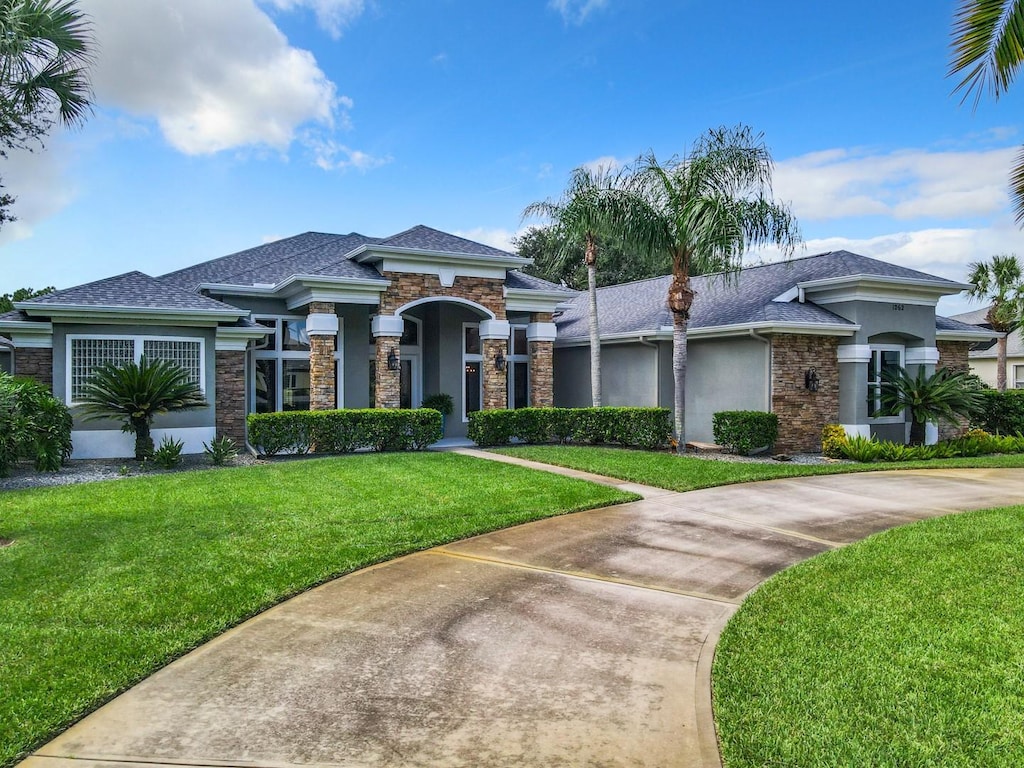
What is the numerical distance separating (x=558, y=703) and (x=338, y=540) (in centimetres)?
404

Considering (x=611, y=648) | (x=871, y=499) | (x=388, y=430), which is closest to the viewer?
(x=611, y=648)

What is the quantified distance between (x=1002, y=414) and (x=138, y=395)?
21.0 metres

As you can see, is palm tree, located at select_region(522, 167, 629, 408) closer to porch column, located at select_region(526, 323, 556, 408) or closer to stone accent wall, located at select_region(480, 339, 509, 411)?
porch column, located at select_region(526, 323, 556, 408)

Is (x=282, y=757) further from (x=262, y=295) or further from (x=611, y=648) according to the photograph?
(x=262, y=295)

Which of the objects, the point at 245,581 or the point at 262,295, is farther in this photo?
the point at 262,295

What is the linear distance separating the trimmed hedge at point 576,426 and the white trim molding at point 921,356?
6.65m

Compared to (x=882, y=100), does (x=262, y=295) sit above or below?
below

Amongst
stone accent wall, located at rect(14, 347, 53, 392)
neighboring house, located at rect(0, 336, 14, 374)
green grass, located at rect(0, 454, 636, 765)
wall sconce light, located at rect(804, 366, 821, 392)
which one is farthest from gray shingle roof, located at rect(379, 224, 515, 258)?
neighboring house, located at rect(0, 336, 14, 374)

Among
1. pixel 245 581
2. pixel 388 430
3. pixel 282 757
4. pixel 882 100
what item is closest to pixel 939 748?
pixel 282 757

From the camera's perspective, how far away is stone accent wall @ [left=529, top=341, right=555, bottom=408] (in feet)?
60.3

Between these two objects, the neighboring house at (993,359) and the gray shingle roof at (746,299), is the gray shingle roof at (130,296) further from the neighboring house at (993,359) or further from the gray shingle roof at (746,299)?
the neighboring house at (993,359)

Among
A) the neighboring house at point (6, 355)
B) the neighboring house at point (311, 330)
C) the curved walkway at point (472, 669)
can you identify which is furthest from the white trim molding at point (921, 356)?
the neighboring house at point (6, 355)

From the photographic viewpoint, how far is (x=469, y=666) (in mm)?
4285

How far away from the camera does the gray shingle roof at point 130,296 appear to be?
13.5m
